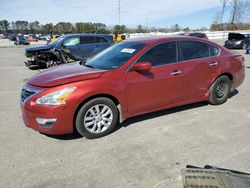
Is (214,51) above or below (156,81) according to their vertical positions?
above

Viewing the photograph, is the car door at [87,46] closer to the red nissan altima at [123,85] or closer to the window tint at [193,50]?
the red nissan altima at [123,85]

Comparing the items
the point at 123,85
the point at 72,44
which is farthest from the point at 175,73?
the point at 72,44

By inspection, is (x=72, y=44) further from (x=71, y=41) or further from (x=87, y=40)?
(x=87, y=40)

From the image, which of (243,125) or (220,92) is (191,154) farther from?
(220,92)

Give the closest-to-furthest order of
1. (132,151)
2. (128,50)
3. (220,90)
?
(132,151)
(128,50)
(220,90)

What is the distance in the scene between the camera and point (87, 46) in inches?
511

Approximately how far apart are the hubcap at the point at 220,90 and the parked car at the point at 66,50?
773 centimetres

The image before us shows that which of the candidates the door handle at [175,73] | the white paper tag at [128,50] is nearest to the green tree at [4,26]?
the white paper tag at [128,50]

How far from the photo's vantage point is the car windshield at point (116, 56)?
4332mm

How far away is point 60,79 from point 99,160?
1386 mm

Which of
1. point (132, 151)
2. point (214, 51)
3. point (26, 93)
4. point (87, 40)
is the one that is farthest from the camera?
point (87, 40)

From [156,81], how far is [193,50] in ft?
4.07

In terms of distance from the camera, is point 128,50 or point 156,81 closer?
point 156,81

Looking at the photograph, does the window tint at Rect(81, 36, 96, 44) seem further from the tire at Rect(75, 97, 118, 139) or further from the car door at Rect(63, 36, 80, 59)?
the tire at Rect(75, 97, 118, 139)
